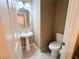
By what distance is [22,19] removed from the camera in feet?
10.00

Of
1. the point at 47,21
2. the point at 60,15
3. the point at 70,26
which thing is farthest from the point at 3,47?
the point at 60,15

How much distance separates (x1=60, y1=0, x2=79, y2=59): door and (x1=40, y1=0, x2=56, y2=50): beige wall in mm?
1504

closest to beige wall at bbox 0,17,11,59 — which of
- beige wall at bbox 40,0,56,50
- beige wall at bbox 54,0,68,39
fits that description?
beige wall at bbox 40,0,56,50

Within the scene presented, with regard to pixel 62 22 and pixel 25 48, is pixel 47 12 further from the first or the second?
pixel 25 48

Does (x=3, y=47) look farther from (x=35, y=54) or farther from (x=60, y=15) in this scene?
(x=60, y=15)

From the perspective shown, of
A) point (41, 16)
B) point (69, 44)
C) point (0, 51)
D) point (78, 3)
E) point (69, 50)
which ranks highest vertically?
point (78, 3)

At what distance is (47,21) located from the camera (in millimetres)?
2932

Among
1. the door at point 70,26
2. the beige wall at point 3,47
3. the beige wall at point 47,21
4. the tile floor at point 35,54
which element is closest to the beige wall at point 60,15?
the beige wall at point 47,21

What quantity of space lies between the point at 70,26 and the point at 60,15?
1739mm

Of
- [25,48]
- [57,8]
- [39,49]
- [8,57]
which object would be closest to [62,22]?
[57,8]

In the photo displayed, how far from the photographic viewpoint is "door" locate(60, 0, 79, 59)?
45.9 inches

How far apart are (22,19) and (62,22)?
1354 mm

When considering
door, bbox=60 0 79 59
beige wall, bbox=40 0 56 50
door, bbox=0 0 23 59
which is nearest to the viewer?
door, bbox=0 0 23 59

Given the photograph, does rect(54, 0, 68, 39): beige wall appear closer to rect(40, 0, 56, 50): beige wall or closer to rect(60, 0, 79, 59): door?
rect(40, 0, 56, 50): beige wall
